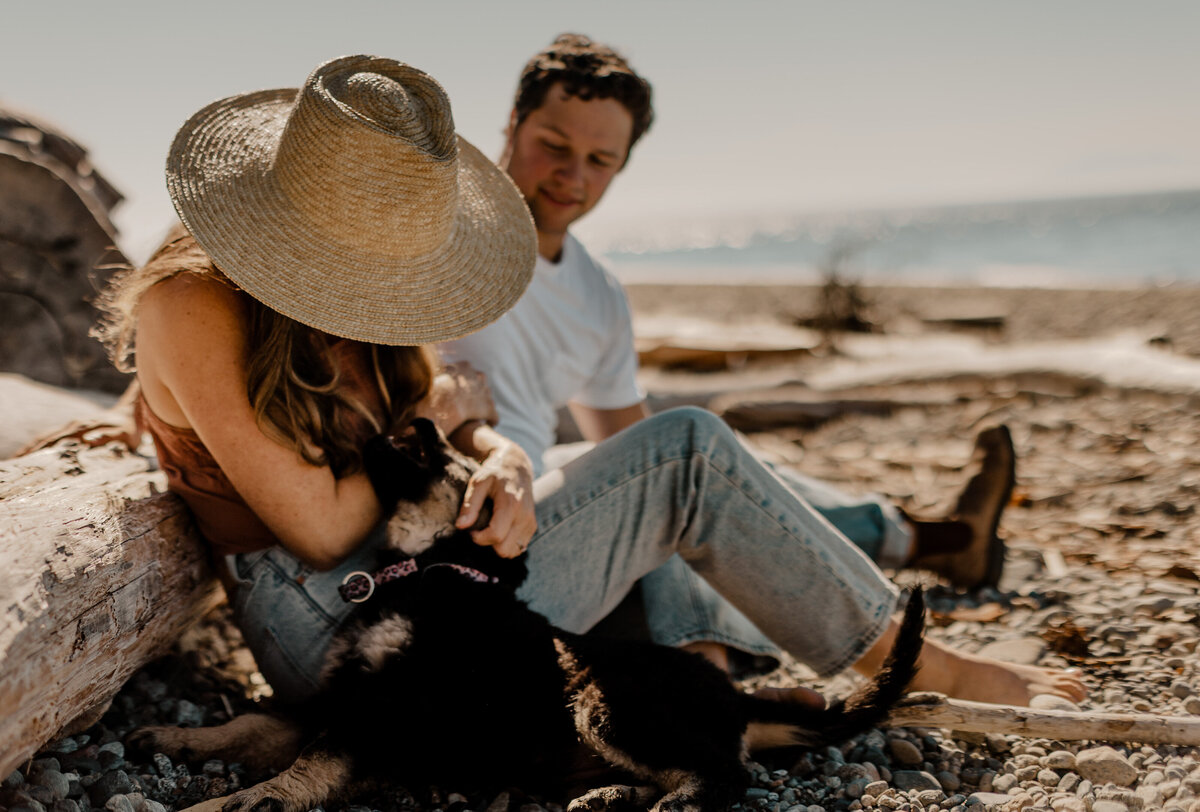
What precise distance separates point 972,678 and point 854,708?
582mm

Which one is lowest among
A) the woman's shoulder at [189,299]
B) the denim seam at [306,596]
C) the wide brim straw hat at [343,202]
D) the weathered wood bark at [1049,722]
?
the weathered wood bark at [1049,722]

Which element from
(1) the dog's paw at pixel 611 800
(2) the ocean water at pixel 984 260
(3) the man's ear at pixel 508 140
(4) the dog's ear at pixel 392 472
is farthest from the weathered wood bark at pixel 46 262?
(2) the ocean water at pixel 984 260

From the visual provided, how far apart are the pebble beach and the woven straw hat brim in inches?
46.4

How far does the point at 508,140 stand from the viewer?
12.1 feet

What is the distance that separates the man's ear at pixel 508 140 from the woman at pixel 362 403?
0.88m

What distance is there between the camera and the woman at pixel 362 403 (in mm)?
2010

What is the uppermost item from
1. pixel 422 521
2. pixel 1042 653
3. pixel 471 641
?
pixel 422 521

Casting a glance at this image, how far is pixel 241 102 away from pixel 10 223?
2.65m

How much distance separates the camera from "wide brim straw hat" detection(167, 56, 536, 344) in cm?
196

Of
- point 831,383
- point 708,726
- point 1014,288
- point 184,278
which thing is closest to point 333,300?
point 184,278

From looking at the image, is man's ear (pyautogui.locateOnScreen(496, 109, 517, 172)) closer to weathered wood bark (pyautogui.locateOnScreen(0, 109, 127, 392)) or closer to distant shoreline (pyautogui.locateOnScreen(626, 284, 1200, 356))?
weathered wood bark (pyautogui.locateOnScreen(0, 109, 127, 392))

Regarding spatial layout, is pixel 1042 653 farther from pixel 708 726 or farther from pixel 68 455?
pixel 68 455

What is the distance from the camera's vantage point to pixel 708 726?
2088 mm

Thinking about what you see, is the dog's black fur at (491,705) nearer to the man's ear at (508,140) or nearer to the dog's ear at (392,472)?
the dog's ear at (392,472)
